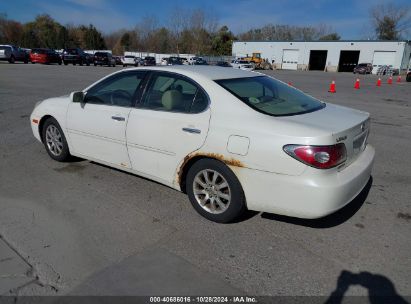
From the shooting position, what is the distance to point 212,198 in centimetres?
350

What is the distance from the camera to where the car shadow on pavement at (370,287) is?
2479 millimetres

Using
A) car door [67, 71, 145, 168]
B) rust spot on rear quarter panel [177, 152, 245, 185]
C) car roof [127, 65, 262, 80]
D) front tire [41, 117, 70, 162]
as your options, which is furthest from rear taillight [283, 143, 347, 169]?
front tire [41, 117, 70, 162]

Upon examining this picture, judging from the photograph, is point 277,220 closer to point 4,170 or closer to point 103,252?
point 103,252

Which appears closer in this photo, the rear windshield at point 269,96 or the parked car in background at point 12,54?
the rear windshield at point 269,96

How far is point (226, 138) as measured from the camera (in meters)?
3.20

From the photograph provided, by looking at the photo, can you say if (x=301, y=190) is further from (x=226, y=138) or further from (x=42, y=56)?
(x=42, y=56)

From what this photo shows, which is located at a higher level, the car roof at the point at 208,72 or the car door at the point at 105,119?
the car roof at the point at 208,72

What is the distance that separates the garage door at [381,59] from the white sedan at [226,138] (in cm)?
5629

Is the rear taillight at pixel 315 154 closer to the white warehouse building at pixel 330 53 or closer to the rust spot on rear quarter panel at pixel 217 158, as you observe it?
the rust spot on rear quarter panel at pixel 217 158

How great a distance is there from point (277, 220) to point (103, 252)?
1.77m

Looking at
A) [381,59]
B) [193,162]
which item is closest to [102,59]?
[193,162]

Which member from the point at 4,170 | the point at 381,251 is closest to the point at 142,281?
the point at 381,251

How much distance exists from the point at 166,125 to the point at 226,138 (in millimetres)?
755

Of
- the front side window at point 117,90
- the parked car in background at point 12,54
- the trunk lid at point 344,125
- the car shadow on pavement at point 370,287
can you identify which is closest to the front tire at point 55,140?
the front side window at point 117,90
